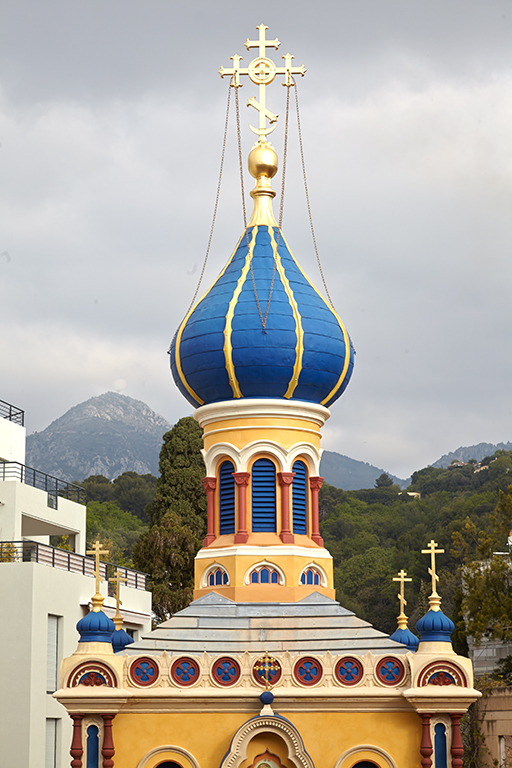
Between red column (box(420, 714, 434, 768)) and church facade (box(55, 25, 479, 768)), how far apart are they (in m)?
0.04

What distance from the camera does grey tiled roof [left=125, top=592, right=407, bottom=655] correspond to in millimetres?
18750

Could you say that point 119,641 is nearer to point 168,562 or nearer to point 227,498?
point 227,498

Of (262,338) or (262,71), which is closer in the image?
(262,338)

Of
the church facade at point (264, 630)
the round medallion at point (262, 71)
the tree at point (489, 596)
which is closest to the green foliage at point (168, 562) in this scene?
the tree at point (489, 596)

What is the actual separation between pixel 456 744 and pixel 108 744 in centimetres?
530

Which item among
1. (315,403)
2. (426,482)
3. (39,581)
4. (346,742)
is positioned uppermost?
(426,482)

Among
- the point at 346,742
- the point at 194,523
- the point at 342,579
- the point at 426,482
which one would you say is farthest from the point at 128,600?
the point at 426,482

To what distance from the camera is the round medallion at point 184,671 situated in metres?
18.5

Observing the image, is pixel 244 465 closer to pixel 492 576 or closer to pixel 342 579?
pixel 492 576

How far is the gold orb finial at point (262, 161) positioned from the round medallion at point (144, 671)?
9.78 m

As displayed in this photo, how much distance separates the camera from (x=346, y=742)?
59.8 ft

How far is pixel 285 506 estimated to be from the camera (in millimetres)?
20734

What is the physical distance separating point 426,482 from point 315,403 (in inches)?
3824

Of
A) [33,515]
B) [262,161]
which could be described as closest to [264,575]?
[262,161]
